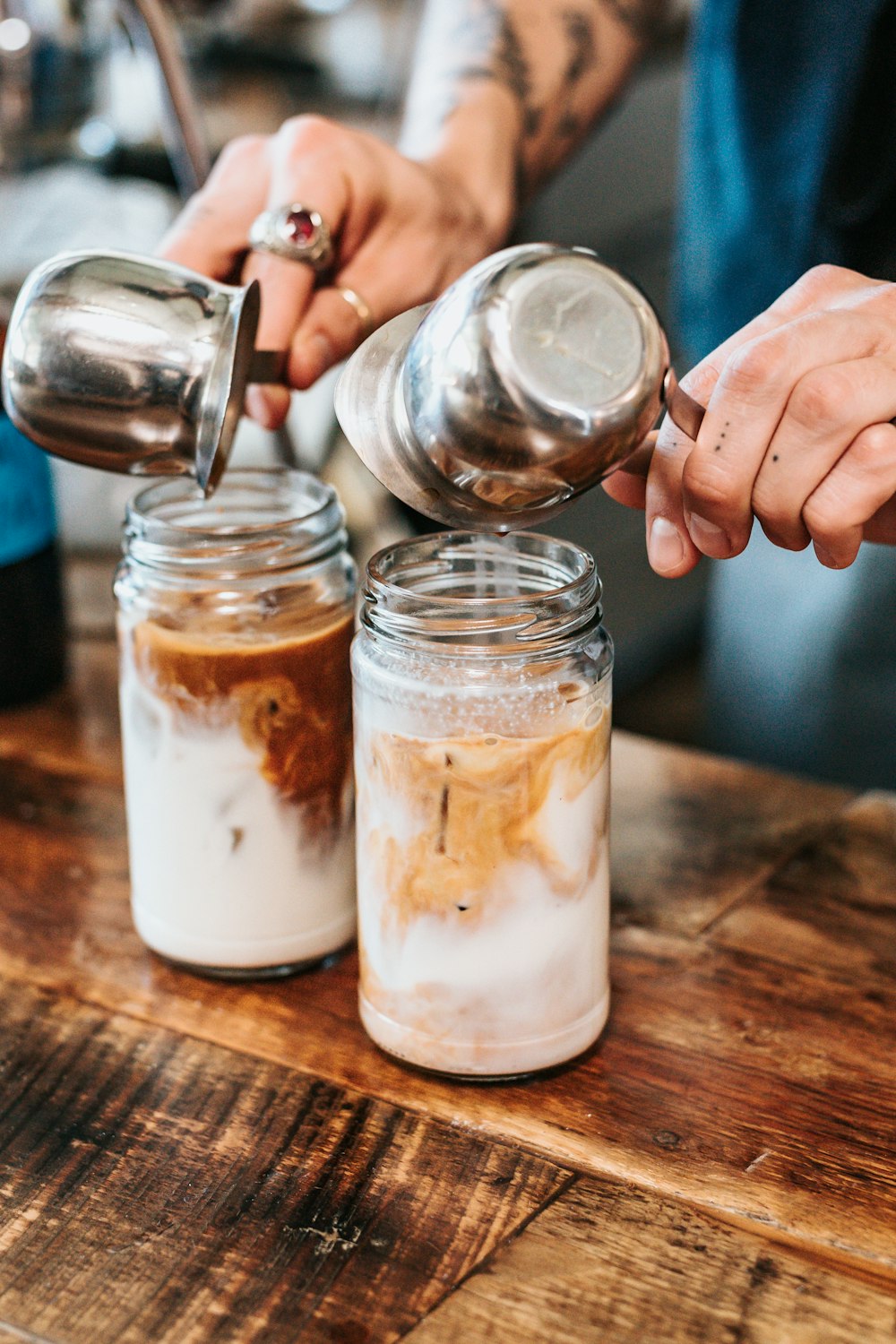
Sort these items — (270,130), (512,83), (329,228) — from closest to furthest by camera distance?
(329,228) → (512,83) → (270,130)

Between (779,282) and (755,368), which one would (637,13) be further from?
(755,368)

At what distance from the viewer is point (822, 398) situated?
60 centimetres

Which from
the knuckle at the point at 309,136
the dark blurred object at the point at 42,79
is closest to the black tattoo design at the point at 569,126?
the knuckle at the point at 309,136

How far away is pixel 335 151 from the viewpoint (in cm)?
91

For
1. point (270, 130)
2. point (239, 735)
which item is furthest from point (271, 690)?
point (270, 130)

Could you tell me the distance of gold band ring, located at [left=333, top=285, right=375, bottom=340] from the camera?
908mm

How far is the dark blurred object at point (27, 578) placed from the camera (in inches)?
41.2

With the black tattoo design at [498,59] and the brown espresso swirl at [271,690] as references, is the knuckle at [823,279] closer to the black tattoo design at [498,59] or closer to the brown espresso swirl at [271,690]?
the brown espresso swirl at [271,690]

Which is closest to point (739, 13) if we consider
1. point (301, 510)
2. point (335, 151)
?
point (335, 151)

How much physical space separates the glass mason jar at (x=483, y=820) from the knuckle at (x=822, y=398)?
126mm

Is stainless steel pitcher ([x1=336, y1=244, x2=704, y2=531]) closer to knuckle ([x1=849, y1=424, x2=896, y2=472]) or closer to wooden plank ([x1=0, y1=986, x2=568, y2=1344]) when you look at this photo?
knuckle ([x1=849, y1=424, x2=896, y2=472])

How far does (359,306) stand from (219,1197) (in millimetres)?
562

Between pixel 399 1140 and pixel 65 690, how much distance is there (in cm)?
60

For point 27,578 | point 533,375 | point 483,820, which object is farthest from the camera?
point 27,578
